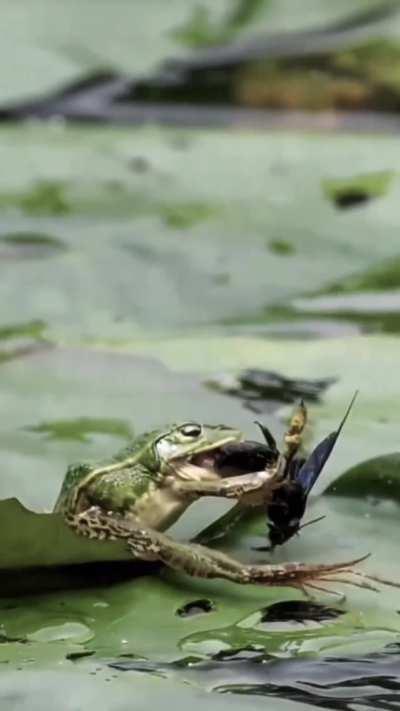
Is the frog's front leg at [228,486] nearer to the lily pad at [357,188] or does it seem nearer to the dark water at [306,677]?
the dark water at [306,677]

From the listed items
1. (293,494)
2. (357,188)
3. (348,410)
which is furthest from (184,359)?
(357,188)

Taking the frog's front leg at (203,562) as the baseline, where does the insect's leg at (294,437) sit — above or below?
above

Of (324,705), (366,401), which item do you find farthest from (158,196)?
(324,705)

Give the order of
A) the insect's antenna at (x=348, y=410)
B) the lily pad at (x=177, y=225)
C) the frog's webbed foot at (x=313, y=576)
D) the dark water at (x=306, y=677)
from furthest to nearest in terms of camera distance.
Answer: the lily pad at (x=177, y=225)
the insect's antenna at (x=348, y=410)
the frog's webbed foot at (x=313, y=576)
the dark water at (x=306, y=677)

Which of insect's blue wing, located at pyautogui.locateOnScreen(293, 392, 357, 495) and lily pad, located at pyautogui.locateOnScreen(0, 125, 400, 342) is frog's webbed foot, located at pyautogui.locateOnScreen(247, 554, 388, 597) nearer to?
insect's blue wing, located at pyautogui.locateOnScreen(293, 392, 357, 495)

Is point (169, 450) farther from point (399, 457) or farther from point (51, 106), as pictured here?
point (51, 106)

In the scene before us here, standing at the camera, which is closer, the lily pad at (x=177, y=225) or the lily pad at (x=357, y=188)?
the lily pad at (x=177, y=225)

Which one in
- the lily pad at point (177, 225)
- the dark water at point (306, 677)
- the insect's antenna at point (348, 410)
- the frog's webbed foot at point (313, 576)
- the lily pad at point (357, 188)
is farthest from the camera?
the lily pad at point (357, 188)

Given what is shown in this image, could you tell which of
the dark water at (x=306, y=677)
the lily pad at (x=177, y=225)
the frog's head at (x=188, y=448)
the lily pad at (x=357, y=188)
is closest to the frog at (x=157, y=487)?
the frog's head at (x=188, y=448)
